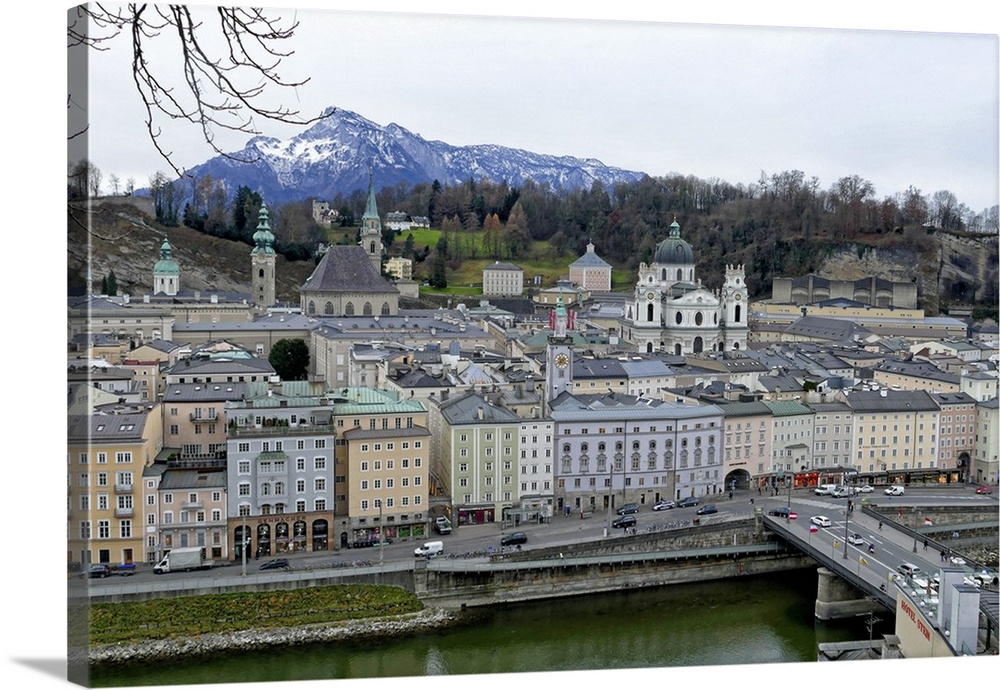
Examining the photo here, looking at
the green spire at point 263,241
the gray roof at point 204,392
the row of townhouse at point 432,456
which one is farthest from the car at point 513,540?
the green spire at point 263,241

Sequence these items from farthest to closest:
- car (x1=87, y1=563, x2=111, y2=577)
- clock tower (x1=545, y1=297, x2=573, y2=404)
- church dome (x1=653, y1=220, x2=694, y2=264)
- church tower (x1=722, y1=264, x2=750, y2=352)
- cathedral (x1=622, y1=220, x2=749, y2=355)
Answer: church dome (x1=653, y1=220, x2=694, y2=264)
church tower (x1=722, y1=264, x2=750, y2=352)
cathedral (x1=622, y1=220, x2=749, y2=355)
clock tower (x1=545, y1=297, x2=573, y2=404)
car (x1=87, y1=563, x2=111, y2=577)

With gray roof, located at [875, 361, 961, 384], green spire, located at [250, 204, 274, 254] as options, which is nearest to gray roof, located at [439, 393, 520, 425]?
gray roof, located at [875, 361, 961, 384]

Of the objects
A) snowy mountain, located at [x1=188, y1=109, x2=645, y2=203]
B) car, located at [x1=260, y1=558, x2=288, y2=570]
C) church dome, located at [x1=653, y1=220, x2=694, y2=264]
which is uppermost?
snowy mountain, located at [x1=188, y1=109, x2=645, y2=203]

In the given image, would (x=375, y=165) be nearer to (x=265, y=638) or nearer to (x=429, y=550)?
(x=429, y=550)

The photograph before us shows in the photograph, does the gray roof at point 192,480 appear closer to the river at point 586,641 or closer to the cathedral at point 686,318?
the river at point 586,641

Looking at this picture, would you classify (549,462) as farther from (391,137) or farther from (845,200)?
(391,137)

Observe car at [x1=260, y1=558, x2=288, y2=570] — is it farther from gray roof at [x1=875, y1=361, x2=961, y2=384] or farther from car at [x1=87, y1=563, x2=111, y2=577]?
gray roof at [x1=875, y1=361, x2=961, y2=384]

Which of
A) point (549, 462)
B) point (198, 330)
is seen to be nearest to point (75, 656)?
point (549, 462)
